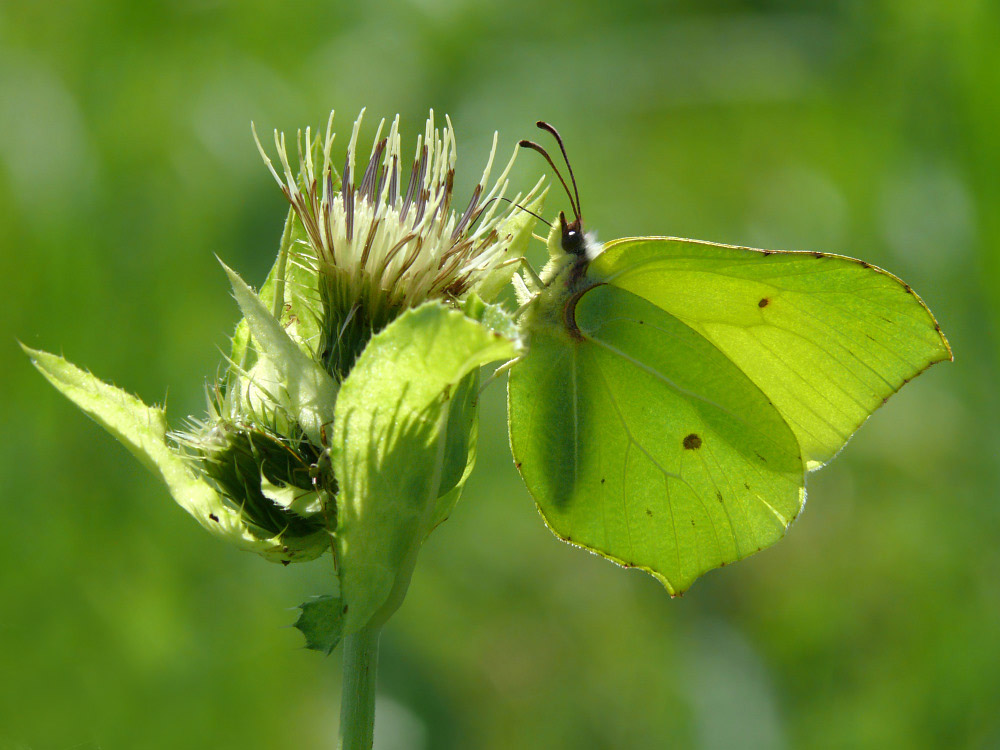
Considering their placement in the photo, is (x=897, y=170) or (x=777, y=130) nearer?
(x=897, y=170)

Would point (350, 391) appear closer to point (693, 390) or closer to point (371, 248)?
point (371, 248)

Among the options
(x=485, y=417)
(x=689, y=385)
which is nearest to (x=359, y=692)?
(x=689, y=385)

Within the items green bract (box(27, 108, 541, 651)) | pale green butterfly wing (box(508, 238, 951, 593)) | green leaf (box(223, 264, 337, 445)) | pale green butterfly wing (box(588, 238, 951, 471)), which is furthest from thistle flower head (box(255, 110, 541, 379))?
pale green butterfly wing (box(588, 238, 951, 471))

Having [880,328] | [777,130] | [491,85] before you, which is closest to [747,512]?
[880,328]

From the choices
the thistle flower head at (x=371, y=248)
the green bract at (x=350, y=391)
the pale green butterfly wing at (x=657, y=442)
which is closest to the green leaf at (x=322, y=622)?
the green bract at (x=350, y=391)

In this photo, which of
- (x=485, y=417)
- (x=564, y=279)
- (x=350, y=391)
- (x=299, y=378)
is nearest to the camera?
(x=350, y=391)

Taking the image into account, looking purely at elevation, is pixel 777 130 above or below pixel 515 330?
below

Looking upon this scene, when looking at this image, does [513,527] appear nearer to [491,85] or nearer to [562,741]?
[562,741]

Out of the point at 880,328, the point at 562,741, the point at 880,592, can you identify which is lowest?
the point at 562,741
